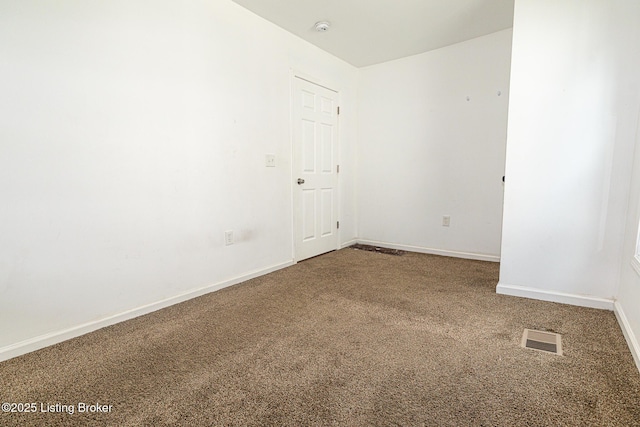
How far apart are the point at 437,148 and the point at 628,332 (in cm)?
239

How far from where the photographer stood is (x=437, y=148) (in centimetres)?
357

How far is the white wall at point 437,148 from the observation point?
10.6 feet

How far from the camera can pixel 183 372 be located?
1.43 m

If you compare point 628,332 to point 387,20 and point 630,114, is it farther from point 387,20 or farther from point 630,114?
point 387,20

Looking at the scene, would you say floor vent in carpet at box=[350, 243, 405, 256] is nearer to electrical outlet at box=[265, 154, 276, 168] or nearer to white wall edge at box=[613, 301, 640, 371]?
electrical outlet at box=[265, 154, 276, 168]

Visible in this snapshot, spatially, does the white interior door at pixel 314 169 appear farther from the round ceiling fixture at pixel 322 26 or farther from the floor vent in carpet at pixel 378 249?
the round ceiling fixture at pixel 322 26

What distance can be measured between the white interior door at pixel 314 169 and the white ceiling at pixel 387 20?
510 millimetres

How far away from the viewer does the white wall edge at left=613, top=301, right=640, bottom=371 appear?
1456mm

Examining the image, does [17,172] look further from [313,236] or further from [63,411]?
[313,236]

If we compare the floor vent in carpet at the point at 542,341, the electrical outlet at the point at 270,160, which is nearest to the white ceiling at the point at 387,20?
the electrical outlet at the point at 270,160

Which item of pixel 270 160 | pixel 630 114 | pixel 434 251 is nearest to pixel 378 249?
pixel 434 251

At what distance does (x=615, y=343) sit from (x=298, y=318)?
5.69ft

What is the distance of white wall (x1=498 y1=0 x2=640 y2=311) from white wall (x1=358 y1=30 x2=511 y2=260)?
3.43ft

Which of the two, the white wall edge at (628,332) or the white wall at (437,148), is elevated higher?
the white wall at (437,148)
